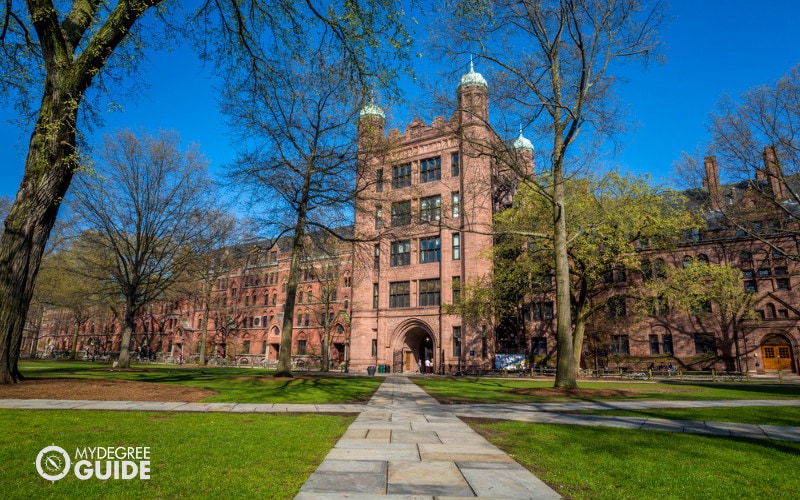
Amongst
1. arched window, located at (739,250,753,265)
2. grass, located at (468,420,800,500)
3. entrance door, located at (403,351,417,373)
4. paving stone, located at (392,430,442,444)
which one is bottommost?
entrance door, located at (403,351,417,373)

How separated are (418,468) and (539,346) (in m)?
37.1

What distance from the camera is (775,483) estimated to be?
14.8ft

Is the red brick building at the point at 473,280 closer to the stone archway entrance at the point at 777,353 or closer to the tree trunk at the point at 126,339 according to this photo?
the stone archway entrance at the point at 777,353

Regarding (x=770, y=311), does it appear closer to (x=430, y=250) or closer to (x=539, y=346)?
(x=539, y=346)

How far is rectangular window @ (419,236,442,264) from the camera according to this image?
3869cm

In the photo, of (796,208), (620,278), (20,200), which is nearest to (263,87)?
(20,200)

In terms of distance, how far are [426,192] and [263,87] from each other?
2760cm

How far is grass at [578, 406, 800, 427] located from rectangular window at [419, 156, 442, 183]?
3063 cm

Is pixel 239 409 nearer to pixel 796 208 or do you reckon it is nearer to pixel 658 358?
pixel 658 358

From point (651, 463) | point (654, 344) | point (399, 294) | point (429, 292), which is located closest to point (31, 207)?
point (651, 463)

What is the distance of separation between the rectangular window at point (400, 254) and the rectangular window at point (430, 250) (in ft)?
4.01

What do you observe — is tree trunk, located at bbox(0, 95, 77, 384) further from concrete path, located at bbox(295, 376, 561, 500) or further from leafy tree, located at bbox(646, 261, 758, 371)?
leafy tree, located at bbox(646, 261, 758, 371)

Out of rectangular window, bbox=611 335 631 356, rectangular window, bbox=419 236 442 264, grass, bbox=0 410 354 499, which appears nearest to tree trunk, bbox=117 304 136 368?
grass, bbox=0 410 354 499

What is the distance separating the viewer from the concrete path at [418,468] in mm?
3908
